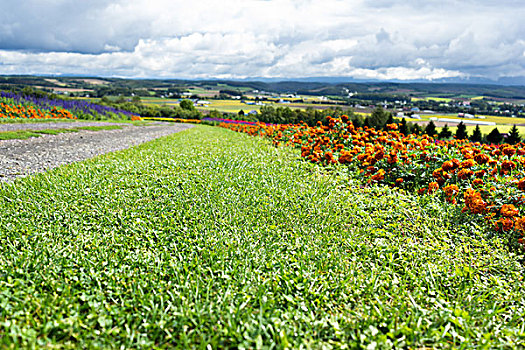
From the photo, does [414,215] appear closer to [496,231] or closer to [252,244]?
[496,231]

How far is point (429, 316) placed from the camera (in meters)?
2.45

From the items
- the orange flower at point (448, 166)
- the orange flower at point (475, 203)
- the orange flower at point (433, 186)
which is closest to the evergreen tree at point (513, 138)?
the orange flower at point (448, 166)

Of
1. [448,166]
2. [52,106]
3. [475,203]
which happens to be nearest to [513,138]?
[448,166]

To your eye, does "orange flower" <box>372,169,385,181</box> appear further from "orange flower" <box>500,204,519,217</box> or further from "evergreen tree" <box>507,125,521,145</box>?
"evergreen tree" <box>507,125,521,145</box>

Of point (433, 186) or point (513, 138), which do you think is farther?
point (513, 138)

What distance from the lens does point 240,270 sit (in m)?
2.78

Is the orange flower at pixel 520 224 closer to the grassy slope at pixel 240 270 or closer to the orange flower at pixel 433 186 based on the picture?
the grassy slope at pixel 240 270

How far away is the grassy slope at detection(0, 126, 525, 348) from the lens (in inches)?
85.5

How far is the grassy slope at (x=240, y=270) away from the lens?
7.13ft

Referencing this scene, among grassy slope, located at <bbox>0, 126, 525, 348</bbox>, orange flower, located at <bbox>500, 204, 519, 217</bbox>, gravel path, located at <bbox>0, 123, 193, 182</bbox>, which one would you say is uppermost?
gravel path, located at <bbox>0, 123, 193, 182</bbox>

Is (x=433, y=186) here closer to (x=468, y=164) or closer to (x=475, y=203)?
(x=468, y=164)

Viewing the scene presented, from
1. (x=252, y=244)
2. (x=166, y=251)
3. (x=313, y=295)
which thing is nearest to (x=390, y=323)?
(x=313, y=295)

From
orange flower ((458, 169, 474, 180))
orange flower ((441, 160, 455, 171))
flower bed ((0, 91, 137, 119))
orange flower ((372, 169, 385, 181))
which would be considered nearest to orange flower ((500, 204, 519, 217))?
orange flower ((458, 169, 474, 180))

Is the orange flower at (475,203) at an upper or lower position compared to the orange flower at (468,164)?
lower
